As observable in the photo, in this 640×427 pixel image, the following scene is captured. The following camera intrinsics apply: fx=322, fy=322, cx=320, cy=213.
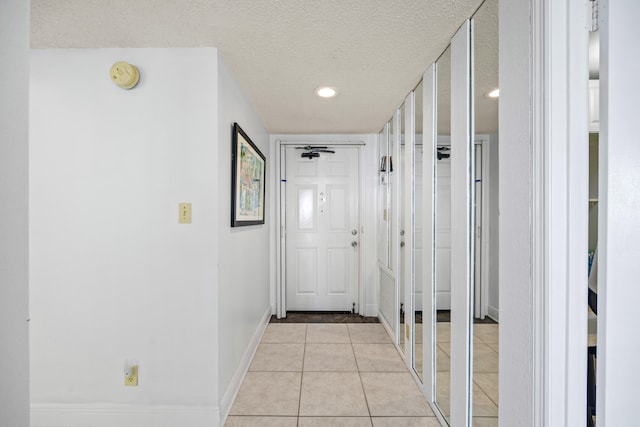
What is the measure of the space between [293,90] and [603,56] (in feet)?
6.41

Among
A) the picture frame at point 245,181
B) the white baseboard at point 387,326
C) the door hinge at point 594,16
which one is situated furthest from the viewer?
the white baseboard at point 387,326

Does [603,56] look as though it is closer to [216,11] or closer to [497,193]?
[497,193]

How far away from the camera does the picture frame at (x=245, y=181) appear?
2.18 metres

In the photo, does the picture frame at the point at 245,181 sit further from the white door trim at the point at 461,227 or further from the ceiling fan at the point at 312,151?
the white door trim at the point at 461,227

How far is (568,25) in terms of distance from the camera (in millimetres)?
882

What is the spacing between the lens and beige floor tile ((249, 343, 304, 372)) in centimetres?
259

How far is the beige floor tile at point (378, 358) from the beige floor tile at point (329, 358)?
0.22ft

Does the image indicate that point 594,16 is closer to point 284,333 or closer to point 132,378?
point 132,378

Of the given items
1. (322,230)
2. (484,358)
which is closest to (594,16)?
(484,358)

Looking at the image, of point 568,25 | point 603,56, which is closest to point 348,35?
point 568,25

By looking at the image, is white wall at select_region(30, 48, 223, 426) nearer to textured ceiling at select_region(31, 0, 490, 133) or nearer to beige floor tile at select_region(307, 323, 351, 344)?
textured ceiling at select_region(31, 0, 490, 133)

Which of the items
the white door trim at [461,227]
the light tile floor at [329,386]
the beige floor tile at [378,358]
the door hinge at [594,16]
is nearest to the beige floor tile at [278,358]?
the light tile floor at [329,386]

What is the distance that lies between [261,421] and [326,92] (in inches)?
89.8

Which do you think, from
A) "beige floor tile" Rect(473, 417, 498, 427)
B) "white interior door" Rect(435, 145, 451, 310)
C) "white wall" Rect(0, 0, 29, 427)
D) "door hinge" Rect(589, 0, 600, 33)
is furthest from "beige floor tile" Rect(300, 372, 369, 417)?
"door hinge" Rect(589, 0, 600, 33)
